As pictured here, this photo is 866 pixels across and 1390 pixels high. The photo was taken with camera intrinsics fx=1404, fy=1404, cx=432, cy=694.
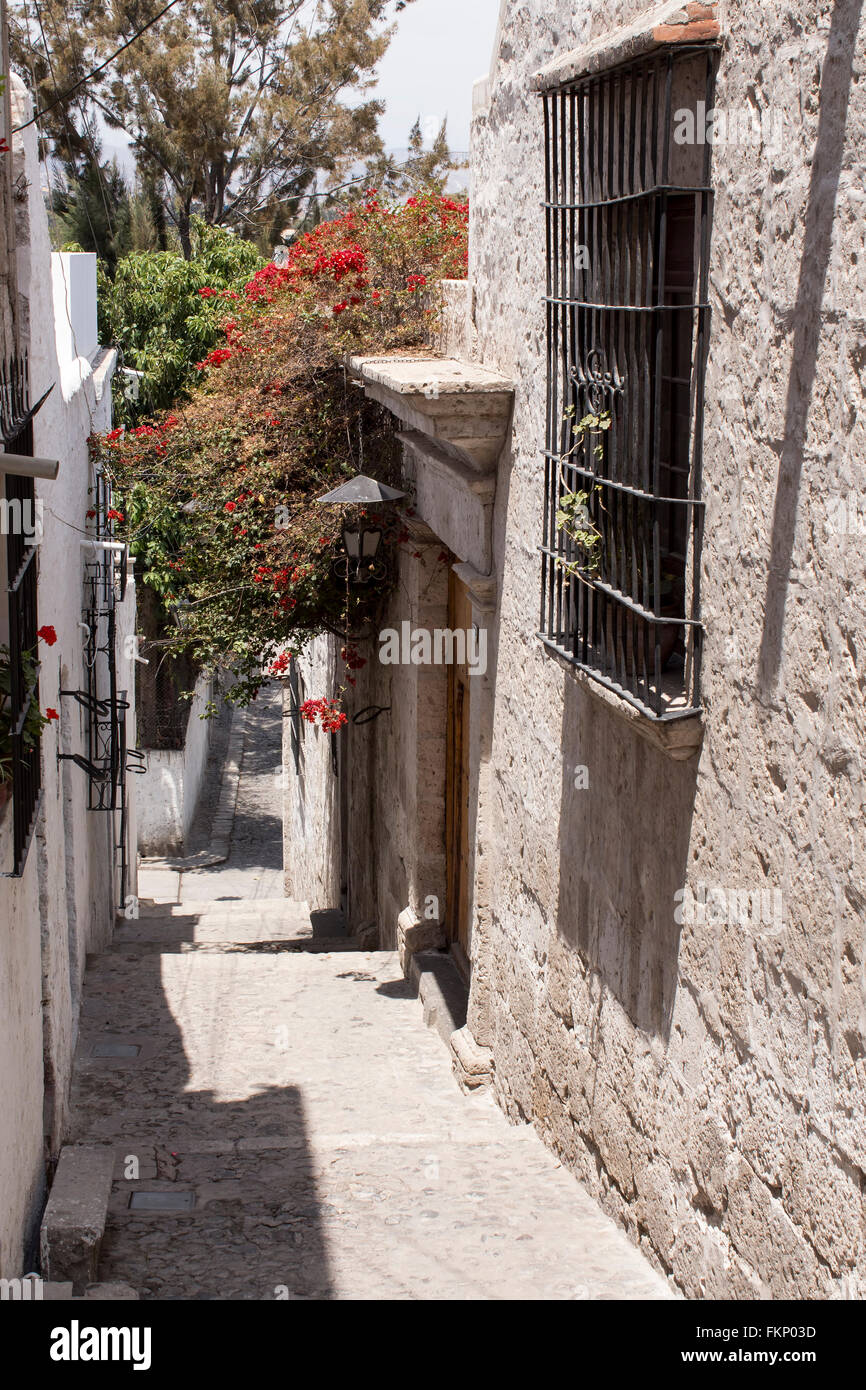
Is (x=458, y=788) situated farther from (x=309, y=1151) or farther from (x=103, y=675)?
(x=103, y=675)

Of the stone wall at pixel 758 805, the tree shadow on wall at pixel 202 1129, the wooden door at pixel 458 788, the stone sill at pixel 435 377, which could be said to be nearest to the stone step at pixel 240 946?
the tree shadow on wall at pixel 202 1129

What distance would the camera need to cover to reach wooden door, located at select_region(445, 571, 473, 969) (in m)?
7.99

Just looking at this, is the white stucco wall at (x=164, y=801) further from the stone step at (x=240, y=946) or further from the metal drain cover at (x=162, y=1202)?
the metal drain cover at (x=162, y=1202)

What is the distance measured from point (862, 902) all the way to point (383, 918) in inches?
305

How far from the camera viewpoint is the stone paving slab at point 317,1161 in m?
4.21

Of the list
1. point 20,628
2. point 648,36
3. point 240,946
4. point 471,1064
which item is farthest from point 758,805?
point 240,946

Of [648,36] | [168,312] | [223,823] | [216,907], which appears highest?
[648,36]

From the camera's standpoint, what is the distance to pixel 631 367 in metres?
3.84

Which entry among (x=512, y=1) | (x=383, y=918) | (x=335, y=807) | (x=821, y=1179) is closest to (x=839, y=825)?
(x=821, y=1179)

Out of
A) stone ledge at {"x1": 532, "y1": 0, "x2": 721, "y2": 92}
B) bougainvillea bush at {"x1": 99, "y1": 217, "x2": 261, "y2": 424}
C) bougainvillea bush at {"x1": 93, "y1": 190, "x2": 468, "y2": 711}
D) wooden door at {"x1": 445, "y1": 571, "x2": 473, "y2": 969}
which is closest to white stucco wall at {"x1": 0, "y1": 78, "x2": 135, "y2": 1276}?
bougainvillea bush at {"x1": 93, "y1": 190, "x2": 468, "y2": 711}

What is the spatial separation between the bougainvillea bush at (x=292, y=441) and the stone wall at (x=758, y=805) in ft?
10.9

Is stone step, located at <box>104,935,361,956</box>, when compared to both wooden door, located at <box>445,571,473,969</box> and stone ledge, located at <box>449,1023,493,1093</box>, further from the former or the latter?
stone ledge, located at <box>449,1023,493,1093</box>

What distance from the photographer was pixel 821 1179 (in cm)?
289

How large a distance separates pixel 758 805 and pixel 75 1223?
8.52 ft
